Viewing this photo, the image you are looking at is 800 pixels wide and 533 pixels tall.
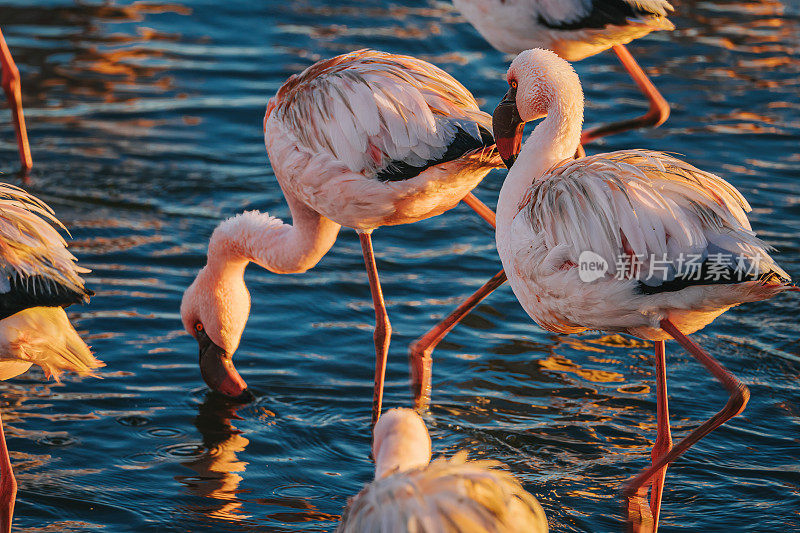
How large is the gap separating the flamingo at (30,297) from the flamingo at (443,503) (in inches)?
74.2

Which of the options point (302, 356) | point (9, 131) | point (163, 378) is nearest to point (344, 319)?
point (302, 356)

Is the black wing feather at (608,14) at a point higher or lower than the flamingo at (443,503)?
higher

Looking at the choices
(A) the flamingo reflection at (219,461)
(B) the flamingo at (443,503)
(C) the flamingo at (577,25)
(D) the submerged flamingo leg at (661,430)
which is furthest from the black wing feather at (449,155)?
(B) the flamingo at (443,503)

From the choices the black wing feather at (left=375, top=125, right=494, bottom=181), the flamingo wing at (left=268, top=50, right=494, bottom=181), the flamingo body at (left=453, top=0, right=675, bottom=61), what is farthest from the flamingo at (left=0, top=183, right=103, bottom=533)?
the flamingo body at (left=453, top=0, right=675, bottom=61)

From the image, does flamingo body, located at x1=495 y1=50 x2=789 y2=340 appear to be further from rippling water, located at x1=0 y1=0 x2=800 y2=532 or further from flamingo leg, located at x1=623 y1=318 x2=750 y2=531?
rippling water, located at x1=0 y1=0 x2=800 y2=532

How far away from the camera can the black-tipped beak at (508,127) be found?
16.2 feet

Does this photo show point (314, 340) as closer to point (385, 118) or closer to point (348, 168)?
point (348, 168)

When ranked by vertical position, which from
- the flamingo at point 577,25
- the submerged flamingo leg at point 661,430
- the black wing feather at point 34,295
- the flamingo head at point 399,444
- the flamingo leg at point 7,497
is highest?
the flamingo at point 577,25

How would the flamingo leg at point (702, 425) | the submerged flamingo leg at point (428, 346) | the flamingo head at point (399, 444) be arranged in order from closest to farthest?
the flamingo head at point (399, 444), the flamingo leg at point (702, 425), the submerged flamingo leg at point (428, 346)

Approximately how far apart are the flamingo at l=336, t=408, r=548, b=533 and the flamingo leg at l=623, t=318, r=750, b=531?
129cm

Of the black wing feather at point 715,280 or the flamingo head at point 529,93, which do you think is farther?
the flamingo head at point 529,93

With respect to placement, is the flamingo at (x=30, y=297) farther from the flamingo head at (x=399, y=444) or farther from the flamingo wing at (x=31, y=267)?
the flamingo head at (x=399, y=444)

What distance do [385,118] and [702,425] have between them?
6.37 feet

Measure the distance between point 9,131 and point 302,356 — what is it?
13.8 ft
